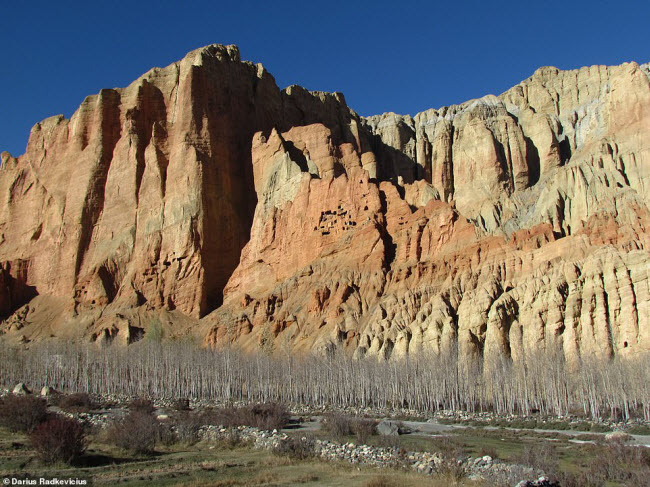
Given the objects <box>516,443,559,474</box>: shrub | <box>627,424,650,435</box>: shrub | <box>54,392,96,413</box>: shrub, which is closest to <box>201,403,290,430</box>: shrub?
<box>54,392,96,413</box>: shrub

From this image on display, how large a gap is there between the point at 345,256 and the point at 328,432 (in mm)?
56828

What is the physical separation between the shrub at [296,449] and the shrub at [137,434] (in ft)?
19.5

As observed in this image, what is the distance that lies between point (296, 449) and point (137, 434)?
746cm

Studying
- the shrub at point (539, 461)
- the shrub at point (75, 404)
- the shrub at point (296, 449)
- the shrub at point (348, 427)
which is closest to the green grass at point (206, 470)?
the shrub at point (296, 449)

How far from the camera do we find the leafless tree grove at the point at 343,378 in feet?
185

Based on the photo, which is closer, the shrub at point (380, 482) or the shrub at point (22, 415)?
the shrub at point (380, 482)

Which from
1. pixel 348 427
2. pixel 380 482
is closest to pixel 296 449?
pixel 380 482

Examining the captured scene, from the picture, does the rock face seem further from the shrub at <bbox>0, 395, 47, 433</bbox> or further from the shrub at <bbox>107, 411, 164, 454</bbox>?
the shrub at <bbox>0, 395, 47, 433</bbox>

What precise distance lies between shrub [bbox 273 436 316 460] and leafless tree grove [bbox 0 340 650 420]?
32.1m

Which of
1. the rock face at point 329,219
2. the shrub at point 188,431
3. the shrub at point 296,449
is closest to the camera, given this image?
the shrub at point 296,449

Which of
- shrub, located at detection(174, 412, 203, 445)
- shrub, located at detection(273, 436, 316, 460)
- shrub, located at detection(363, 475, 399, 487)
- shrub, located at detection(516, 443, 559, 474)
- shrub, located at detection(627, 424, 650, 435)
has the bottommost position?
shrub, located at detection(627, 424, 650, 435)

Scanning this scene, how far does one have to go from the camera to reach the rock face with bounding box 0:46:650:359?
74.2 m

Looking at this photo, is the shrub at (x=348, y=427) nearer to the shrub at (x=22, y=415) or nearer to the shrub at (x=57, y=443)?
the shrub at (x=57, y=443)

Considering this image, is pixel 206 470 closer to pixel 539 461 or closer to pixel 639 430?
pixel 539 461
